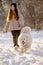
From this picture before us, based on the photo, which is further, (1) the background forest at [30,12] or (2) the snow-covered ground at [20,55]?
(1) the background forest at [30,12]

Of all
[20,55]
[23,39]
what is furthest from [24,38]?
[20,55]

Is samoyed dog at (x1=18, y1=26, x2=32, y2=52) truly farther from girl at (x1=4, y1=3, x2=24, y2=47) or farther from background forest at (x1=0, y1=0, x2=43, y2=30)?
background forest at (x1=0, y1=0, x2=43, y2=30)

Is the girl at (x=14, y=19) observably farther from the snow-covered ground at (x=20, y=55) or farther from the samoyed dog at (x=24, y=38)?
the snow-covered ground at (x=20, y=55)

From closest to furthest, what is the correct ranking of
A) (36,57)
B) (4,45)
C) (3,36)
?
(36,57) → (4,45) → (3,36)

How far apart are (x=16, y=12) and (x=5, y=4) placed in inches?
84.0

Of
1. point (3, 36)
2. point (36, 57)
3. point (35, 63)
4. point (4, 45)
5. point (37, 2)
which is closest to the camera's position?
point (35, 63)

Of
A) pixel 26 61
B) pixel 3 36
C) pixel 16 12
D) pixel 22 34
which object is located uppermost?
pixel 16 12

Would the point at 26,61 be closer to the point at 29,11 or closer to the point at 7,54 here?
the point at 7,54

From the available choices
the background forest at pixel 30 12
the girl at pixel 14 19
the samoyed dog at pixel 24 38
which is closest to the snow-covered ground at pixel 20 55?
the samoyed dog at pixel 24 38

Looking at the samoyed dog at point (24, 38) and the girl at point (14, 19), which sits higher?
the girl at point (14, 19)

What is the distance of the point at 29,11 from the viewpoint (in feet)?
16.7

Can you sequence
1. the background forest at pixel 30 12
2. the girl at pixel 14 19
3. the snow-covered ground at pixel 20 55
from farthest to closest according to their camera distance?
the background forest at pixel 30 12
the girl at pixel 14 19
the snow-covered ground at pixel 20 55

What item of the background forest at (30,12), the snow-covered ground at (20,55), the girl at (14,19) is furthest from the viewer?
the background forest at (30,12)

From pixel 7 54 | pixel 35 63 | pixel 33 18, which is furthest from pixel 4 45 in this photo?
pixel 33 18
